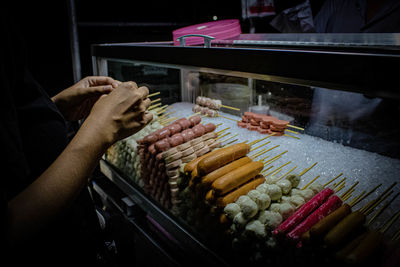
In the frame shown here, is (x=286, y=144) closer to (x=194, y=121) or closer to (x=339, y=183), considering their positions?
(x=339, y=183)

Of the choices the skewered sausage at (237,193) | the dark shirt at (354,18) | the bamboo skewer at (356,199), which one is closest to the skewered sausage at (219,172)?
the skewered sausage at (237,193)

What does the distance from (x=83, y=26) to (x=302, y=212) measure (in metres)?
4.23

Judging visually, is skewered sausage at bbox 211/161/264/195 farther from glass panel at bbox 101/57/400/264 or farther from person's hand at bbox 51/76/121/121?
person's hand at bbox 51/76/121/121

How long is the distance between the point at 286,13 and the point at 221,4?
4.68 ft

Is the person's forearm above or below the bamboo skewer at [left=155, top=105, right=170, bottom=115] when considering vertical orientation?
above

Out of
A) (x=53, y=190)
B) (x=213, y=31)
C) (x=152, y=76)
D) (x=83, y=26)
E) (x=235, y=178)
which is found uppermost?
(x=83, y=26)

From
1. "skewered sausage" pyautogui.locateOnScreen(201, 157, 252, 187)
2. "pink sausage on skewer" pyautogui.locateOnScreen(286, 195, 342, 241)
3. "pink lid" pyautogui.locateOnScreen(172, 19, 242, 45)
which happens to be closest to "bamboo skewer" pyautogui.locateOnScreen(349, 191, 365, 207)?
"pink sausage on skewer" pyautogui.locateOnScreen(286, 195, 342, 241)

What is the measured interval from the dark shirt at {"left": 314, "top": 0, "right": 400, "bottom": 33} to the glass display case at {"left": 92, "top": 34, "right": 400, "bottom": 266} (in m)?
2.12

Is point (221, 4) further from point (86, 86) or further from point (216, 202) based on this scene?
point (216, 202)

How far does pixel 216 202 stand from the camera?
165 cm

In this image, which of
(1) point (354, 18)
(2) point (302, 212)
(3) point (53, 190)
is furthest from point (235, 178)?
(1) point (354, 18)

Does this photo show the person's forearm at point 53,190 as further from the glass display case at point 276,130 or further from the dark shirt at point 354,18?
the dark shirt at point 354,18

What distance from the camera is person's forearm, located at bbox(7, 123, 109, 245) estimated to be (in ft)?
2.93

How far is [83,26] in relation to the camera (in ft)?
13.8
